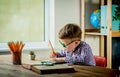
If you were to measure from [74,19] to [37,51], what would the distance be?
0.78 metres

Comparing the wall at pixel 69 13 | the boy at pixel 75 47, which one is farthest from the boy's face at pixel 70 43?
the wall at pixel 69 13

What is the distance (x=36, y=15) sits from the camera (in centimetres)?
403

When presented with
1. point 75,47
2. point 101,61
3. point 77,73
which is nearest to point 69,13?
point 101,61

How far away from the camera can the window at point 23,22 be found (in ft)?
12.5

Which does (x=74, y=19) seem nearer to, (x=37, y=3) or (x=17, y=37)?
(x=37, y=3)

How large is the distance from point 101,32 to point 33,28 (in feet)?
3.46

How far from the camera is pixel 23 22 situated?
3920 mm

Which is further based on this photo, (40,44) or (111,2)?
(40,44)

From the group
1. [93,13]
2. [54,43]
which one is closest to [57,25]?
[54,43]

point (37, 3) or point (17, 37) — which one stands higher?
point (37, 3)

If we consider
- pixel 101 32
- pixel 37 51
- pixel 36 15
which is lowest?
pixel 37 51

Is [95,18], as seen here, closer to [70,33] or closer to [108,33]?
[108,33]

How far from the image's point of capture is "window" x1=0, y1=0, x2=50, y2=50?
381 cm

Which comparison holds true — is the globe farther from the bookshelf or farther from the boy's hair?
the boy's hair
